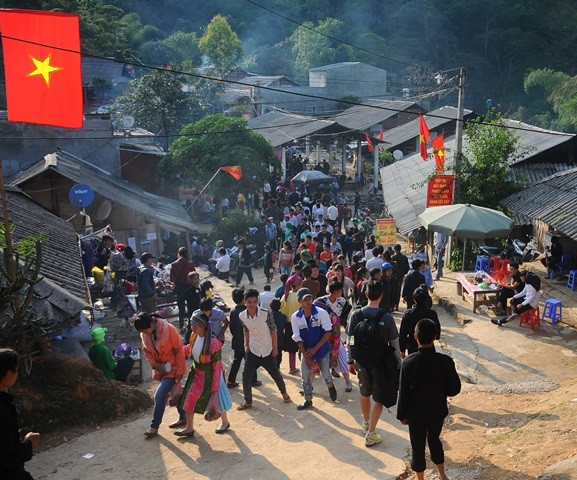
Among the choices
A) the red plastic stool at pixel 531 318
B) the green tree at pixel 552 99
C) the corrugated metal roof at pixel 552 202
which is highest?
the green tree at pixel 552 99

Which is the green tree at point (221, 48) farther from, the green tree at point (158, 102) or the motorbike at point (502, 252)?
the motorbike at point (502, 252)

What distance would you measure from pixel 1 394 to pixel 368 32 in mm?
74248

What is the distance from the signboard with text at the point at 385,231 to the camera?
54.6 feet

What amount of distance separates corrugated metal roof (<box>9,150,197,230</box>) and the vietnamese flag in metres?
8.53

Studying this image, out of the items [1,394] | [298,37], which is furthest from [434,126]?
[298,37]

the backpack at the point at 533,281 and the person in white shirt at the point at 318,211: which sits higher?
the person in white shirt at the point at 318,211

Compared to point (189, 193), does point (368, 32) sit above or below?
above

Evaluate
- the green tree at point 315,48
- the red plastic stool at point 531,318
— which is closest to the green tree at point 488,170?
the red plastic stool at point 531,318

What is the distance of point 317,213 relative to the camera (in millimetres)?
22297

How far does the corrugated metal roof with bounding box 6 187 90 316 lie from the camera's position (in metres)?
8.56

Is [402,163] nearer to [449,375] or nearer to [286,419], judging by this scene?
[286,419]

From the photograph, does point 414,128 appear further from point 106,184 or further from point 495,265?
point 495,265

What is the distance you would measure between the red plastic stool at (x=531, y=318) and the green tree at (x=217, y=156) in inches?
596

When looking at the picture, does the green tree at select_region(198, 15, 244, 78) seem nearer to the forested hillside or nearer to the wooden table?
the forested hillside
